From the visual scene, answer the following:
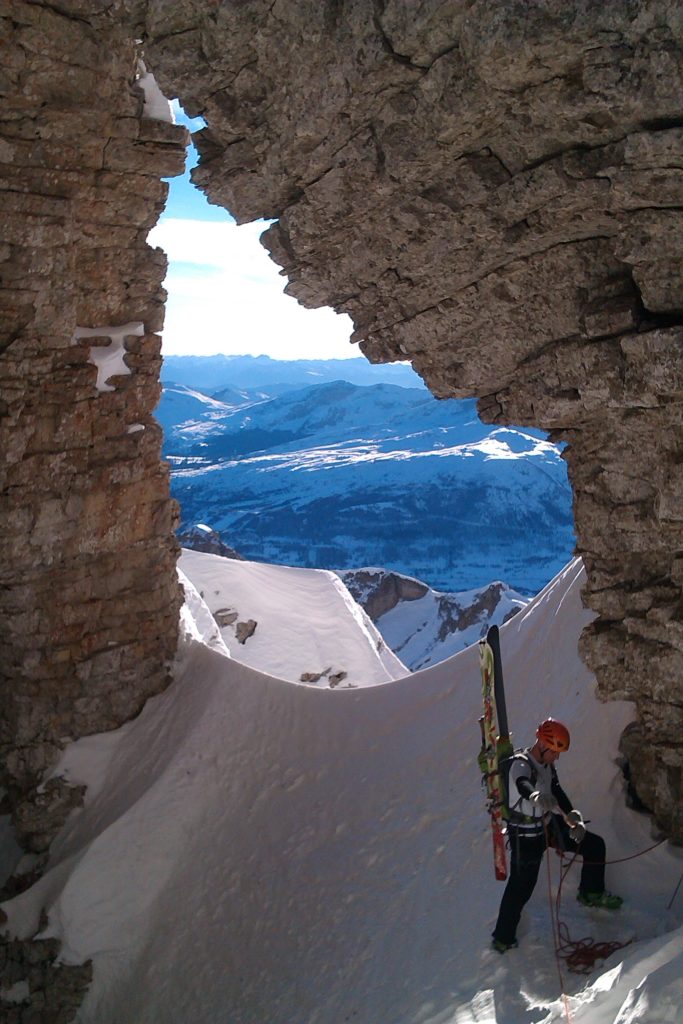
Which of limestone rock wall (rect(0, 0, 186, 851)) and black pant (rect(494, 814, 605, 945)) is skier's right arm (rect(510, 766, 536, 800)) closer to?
black pant (rect(494, 814, 605, 945))

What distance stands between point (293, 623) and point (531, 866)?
15.5 meters

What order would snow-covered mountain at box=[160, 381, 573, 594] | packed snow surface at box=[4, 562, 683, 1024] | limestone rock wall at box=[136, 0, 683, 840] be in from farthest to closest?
snow-covered mountain at box=[160, 381, 573, 594]
packed snow surface at box=[4, 562, 683, 1024]
limestone rock wall at box=[136, 0, 683, 840]

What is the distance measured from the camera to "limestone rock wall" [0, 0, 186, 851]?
9.98 m

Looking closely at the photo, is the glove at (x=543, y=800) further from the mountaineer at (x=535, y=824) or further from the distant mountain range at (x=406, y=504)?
the distant mountain range at (x=406, y=504)

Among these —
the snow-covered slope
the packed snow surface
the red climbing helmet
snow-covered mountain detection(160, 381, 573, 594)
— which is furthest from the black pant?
snow-covered mountain detection(160, 381, 573, 594)

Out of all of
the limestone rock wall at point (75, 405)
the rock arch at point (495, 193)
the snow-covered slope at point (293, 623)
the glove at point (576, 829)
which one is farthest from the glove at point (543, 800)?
the snow-covered slope at point (293, 623)

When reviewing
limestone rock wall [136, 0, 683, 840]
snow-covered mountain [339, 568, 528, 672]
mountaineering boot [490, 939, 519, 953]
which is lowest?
snow-covered mountain [339, 568, 528, 672]

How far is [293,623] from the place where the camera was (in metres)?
21.5

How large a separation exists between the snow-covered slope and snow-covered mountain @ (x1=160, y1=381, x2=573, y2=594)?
37.9 m

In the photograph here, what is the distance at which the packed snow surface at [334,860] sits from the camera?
21.0ft

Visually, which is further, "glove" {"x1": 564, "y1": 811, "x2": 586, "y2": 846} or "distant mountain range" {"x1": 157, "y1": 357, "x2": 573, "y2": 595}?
"distant mountain range" {"x1": 157, "y1": 357, "x2": 573, "y2": 595}

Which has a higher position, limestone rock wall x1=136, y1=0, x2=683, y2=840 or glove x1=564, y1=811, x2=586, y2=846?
limestone rock wall x1=136, y1=0, x2=683, y2=840

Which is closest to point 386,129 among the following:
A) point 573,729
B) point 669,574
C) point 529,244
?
point 529,244

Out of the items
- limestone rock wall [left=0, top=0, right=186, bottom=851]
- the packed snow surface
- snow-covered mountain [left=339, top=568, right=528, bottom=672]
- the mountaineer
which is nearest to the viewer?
the mountaineer
